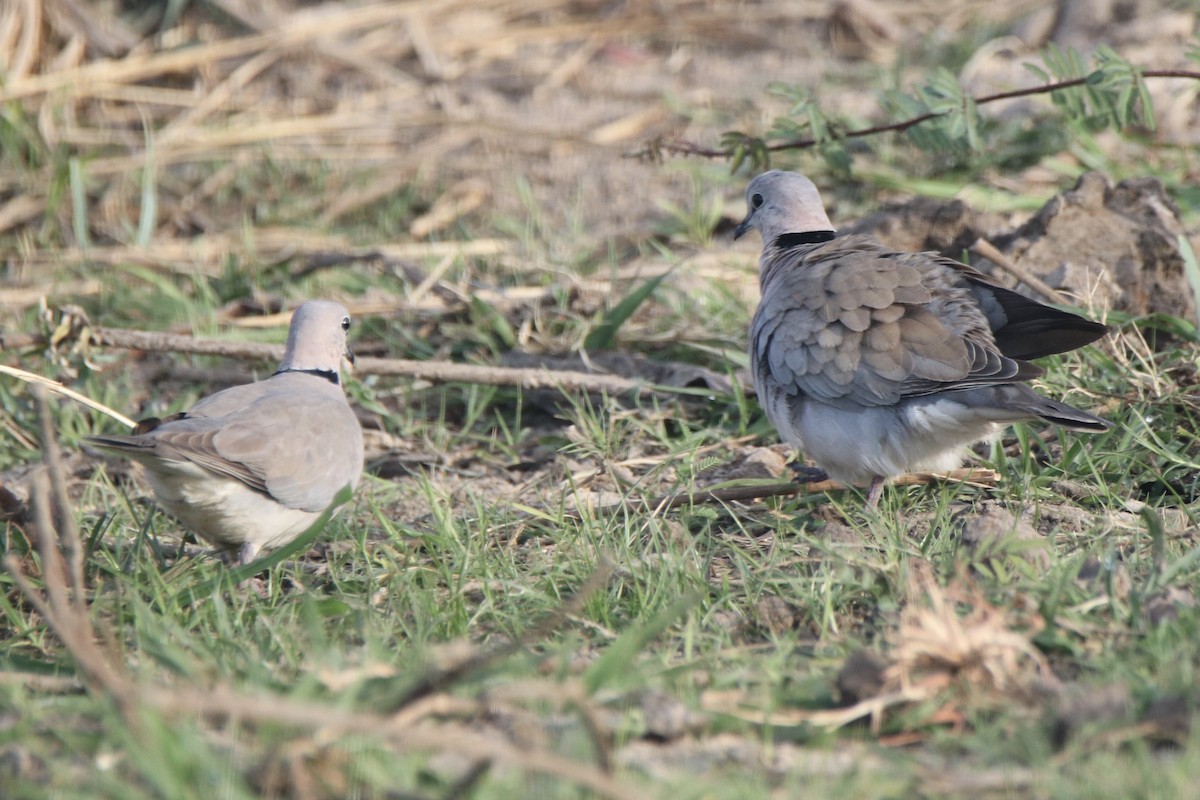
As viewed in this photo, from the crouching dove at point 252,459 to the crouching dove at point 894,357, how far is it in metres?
1.47

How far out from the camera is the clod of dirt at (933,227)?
17.5 feet

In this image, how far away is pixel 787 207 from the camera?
507 centimetres

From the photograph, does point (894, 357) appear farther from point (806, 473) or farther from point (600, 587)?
point (600, 587)

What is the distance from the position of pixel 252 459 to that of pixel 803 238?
7.43 ft

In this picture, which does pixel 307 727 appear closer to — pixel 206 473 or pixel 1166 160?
pixel 206 473

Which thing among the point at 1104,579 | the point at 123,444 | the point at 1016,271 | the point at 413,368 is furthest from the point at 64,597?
the point at 1016,271

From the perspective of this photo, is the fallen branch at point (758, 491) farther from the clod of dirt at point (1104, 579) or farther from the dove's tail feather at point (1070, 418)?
the clod of dirt at point (1104, 579)

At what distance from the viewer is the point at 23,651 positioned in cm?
348

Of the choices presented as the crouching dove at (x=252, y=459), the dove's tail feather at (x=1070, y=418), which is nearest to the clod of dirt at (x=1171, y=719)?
the dove's tail feather at (x=1070, y=418)

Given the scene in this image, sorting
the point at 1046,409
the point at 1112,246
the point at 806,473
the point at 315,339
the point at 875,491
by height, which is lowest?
the point at 806,473

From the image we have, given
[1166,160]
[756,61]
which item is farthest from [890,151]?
[756,61]

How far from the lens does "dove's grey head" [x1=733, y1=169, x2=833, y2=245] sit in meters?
5.04

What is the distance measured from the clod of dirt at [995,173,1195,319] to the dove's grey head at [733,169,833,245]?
812 millimetres

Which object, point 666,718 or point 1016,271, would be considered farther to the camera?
point 1016,271
